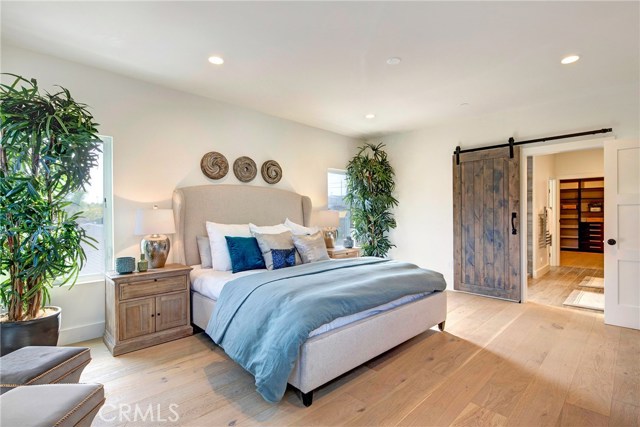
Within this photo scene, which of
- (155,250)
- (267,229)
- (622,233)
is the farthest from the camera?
(267,229)

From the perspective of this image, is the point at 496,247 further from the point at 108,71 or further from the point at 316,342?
the point at 108,71

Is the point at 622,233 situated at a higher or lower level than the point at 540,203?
lower

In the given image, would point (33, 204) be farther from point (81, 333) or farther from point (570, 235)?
point (570, 235)

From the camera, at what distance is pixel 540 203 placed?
21.0 feet

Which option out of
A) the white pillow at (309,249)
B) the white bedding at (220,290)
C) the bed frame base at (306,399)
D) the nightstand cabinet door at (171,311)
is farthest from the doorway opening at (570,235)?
the nightstand cabinet door at (171,311)

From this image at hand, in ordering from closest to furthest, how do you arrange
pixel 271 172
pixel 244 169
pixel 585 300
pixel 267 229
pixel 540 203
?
pixel 267 229 < pixel 244 169 < pixel 585 300 < pixel 271 172 < pixel 540 203

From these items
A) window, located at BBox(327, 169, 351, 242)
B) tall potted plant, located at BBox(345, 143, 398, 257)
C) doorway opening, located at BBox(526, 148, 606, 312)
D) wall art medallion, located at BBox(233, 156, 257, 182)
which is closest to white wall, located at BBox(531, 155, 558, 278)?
doorway opening, located at BBox(526, 148, 606, 312)

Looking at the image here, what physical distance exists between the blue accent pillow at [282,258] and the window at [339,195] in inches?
88.4

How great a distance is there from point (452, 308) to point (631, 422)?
7.47ft

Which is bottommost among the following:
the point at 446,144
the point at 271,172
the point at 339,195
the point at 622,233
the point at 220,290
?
the point at 220,290

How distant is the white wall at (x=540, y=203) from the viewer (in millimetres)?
6016

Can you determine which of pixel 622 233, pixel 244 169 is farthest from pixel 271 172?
pixel 622 233

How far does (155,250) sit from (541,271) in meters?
6.89

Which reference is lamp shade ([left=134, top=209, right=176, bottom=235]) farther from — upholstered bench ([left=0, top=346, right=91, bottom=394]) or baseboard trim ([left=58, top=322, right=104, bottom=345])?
upholstered bench ([left=0, top=346, right=91, bottom=394])
